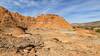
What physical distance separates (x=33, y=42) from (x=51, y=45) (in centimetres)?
169

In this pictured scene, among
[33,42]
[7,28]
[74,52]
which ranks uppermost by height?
[7,28]

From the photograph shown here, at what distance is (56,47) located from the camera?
12750 millimetres

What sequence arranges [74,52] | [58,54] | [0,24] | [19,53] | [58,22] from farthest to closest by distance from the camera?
[58,22]
[0,24]
[74,52]
[58,54]
[19,53]

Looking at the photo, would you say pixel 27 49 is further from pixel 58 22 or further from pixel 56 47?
pixel 58 22

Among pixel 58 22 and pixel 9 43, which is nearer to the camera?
pixel 9 43

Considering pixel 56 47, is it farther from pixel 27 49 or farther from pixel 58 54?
pixel 27 49

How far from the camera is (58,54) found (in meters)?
11.7

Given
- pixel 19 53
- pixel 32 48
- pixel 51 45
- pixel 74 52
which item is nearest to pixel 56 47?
pixel 51 45

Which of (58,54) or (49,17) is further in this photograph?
(49,17)

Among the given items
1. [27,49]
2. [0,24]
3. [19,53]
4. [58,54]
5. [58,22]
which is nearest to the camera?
[19,53]

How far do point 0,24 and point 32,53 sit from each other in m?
4.02

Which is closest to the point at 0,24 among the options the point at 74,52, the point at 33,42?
the point at 33,42

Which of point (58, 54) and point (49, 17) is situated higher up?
point (49, 17)

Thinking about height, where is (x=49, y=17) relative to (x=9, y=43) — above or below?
above
